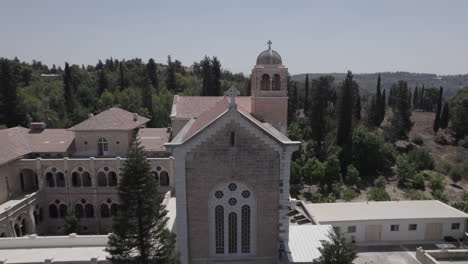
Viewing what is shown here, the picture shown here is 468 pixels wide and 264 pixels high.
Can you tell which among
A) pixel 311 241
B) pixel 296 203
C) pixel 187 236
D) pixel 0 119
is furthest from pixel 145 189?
pixel 0 119

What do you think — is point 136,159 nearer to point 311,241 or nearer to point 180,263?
point 180,263

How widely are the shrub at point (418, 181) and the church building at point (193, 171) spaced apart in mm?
31420

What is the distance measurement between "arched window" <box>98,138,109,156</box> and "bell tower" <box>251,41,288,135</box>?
1886 centimetres

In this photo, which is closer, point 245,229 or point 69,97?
point 245,229

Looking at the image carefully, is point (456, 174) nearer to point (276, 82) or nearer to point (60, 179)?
point (276, 82)

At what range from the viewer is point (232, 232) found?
61.0ft

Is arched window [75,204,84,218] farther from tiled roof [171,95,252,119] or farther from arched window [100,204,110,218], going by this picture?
tiled roof [171,95,252,119]

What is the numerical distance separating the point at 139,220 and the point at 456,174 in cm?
5126

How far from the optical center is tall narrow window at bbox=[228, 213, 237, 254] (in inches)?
727

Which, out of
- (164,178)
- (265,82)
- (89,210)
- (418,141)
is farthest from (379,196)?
(418,141)

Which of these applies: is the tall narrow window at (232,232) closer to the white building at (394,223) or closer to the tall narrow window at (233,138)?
the tall narrow window at (233,138)

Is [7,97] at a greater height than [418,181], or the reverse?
[7,97]

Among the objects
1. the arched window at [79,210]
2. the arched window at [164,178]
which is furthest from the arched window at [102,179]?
the arched window at [164,178]

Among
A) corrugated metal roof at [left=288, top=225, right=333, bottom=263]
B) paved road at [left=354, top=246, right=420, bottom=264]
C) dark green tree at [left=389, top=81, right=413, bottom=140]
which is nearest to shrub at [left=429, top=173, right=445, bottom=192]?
paved road at [left=354, top=246, right=420, bottom=264]
